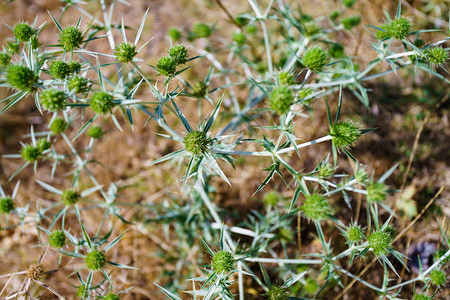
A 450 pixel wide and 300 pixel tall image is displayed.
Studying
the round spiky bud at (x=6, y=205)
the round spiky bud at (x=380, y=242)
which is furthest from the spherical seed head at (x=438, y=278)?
the round spiky bud at (x=6, y=205)

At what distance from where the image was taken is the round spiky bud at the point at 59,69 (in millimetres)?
1976

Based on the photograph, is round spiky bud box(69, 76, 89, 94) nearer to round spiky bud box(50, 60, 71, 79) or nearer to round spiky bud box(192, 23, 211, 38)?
round spiky bud box(50, 60, 71, 79)

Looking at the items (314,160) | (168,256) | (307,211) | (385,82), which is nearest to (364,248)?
(307,211)

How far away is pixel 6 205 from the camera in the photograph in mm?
2484

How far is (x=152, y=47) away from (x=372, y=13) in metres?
3.08

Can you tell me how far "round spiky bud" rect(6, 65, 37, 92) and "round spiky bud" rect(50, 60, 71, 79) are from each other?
0.12 meters

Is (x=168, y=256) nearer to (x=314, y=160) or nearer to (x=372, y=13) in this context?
(x=314, y=160)

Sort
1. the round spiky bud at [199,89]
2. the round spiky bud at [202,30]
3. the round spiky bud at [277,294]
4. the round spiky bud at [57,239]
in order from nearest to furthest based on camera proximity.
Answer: the round spiky bud at [277,294] < the round spiky bud at [57,239] < the round spiky bud at [199,89] < the round spiky bud at [202,30]

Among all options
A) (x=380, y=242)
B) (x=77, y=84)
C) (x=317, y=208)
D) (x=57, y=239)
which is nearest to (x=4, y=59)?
(x=77, y=84)

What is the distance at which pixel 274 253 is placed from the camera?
3125 mm

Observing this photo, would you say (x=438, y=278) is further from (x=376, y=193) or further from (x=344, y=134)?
(x=344, y=134)

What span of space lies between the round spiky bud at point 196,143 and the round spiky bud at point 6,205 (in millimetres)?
1705

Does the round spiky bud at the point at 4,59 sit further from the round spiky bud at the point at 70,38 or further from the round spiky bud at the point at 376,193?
the round spiky bud at the point at 376,193

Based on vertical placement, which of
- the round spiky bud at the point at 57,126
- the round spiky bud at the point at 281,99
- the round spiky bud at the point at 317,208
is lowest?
the round spiky bud at the point at 317,208
